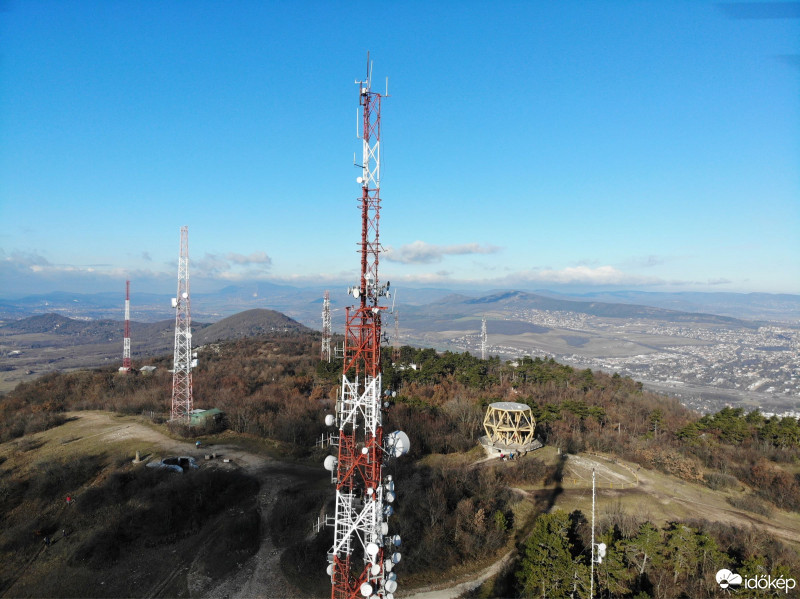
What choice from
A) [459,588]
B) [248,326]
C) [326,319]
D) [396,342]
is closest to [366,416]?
[459,588]

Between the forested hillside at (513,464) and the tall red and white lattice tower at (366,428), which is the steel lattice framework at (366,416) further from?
the forested hillside at (513,464)

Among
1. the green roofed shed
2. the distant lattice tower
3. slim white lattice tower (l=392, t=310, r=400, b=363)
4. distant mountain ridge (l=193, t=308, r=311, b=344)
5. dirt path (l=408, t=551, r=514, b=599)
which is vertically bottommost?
distant mountain ridge (l=193, t=308, r=311, b=344)

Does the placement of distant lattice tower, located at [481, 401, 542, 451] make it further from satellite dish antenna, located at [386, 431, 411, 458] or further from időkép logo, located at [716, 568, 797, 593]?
satellite dish antenna, located at [386, 431, 411, 458]

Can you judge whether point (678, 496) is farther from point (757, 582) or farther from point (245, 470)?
point (245, 470)

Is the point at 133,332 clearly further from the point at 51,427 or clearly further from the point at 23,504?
the point at 23,504

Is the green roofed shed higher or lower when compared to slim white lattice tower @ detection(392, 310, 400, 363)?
lower

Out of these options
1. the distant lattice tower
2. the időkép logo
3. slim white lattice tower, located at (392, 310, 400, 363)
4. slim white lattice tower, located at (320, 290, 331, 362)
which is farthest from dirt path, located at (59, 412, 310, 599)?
slim white lattice tower, located at (320, 290, 331, 362)

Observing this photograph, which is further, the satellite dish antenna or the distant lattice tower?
the distant lattice tower
